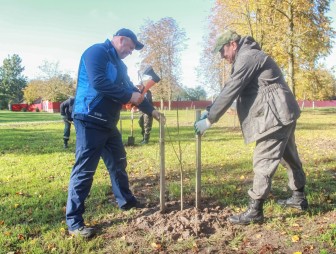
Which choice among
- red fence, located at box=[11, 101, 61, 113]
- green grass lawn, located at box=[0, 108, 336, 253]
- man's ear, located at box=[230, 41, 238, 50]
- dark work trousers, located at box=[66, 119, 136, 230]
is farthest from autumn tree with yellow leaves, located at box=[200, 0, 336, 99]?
red fence, located at box=[11, 101, 61, 113]

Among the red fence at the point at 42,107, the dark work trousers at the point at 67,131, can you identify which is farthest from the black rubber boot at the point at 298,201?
the red fence at the point at 42,107

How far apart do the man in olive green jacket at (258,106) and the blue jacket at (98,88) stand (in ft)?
3.52

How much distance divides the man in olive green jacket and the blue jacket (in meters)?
1.07

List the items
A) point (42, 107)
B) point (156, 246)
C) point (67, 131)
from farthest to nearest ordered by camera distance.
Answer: point (42, 107), point (67, 131), point (156, 246)

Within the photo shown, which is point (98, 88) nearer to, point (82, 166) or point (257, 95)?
point (82, 166)

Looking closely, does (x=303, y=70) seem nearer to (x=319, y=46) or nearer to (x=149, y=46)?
(x=319, y=46)

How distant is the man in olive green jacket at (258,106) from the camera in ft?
12.6

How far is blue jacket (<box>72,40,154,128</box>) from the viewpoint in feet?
12.5

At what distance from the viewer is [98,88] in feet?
12.4

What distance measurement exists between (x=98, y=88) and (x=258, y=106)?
1830 millimetres

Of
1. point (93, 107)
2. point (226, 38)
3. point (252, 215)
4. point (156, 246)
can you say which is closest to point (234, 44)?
point (226, 38)

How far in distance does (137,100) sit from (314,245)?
8.17ft

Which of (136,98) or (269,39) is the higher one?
(269,39)

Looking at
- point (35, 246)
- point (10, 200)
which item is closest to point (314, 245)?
point (35, 246)
